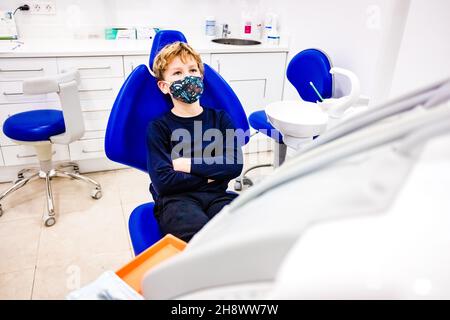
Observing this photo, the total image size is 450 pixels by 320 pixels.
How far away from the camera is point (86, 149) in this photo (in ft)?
8.74

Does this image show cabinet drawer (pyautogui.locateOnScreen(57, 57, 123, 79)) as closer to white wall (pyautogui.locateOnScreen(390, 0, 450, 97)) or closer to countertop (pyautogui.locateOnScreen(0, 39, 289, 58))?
countertop (pyautogui.locateOnScreen(0, 39, 289, 58))

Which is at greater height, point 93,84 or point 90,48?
point 90,48

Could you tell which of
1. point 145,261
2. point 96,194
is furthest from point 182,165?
point 96,194

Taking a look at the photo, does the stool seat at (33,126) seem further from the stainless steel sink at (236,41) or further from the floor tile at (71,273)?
the stainless steel sink at (236,41)

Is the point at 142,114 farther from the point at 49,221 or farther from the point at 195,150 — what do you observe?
the point at 49,221

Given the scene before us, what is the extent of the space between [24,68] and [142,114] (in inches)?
54.9

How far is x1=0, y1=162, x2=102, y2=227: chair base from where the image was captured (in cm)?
220

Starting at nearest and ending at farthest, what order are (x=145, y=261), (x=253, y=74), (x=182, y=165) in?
(x=145, y=261) → (x=182, y=165) → (x=253, y=74)

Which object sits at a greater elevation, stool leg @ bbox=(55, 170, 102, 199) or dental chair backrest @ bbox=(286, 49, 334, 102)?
dental chair backrest @ bbox=(286, 49, 334, 102)

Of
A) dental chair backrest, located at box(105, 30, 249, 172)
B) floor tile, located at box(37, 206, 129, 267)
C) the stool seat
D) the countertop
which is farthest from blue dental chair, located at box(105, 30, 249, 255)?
the countertop

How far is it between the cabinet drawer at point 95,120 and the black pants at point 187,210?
1.48 m

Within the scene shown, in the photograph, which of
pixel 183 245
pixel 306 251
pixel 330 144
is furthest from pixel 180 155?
pixel 306 251

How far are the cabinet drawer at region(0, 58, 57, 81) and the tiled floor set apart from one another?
31.4 inches
